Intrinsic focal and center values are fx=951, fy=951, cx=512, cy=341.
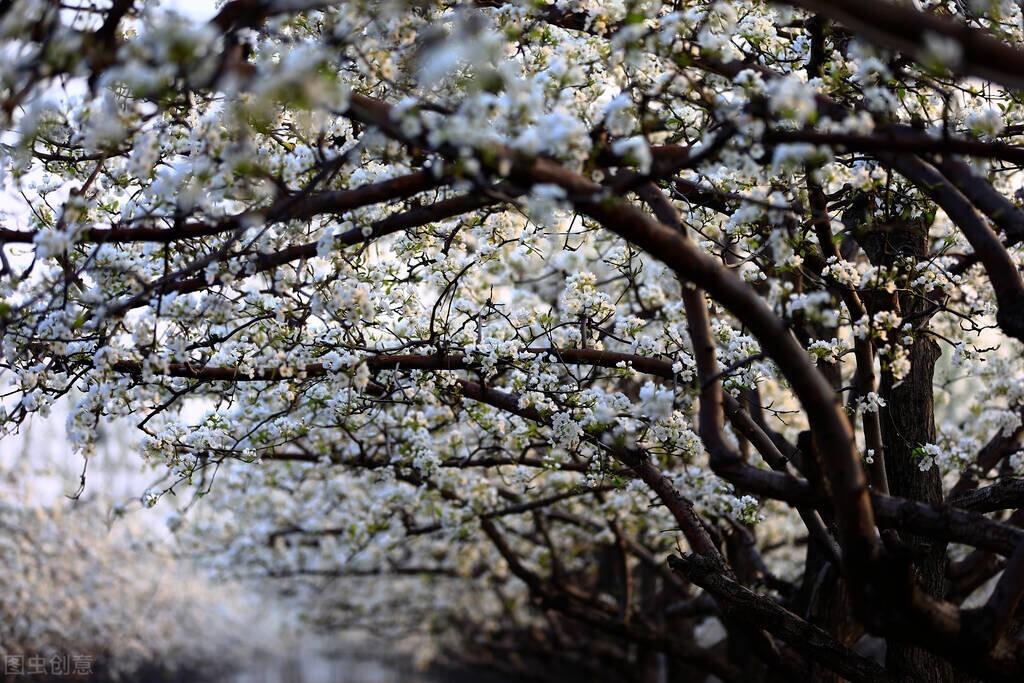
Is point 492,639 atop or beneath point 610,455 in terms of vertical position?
atop

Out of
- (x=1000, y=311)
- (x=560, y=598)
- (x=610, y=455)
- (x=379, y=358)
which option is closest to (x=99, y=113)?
(x=379, y=358)

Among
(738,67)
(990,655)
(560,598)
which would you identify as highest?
(738,67)

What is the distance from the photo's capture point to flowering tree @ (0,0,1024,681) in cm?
361

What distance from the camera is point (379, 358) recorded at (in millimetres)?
5664

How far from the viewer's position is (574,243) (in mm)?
8539

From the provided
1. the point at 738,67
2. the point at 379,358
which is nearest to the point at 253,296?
the point at 379,358

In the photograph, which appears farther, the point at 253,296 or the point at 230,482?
the point at 230,482

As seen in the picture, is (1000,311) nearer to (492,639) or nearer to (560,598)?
(560,598)

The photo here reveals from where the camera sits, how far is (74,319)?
4.45 m

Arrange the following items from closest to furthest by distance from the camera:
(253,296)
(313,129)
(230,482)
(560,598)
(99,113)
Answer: (99,113), (313,129), (253,296), (560,598), (230,482)

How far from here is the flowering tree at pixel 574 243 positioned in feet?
11.8

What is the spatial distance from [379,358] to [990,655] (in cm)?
349

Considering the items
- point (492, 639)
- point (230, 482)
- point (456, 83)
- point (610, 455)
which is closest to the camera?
point (456, 83)

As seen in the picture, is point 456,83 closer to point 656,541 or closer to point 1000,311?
point 1000,311
